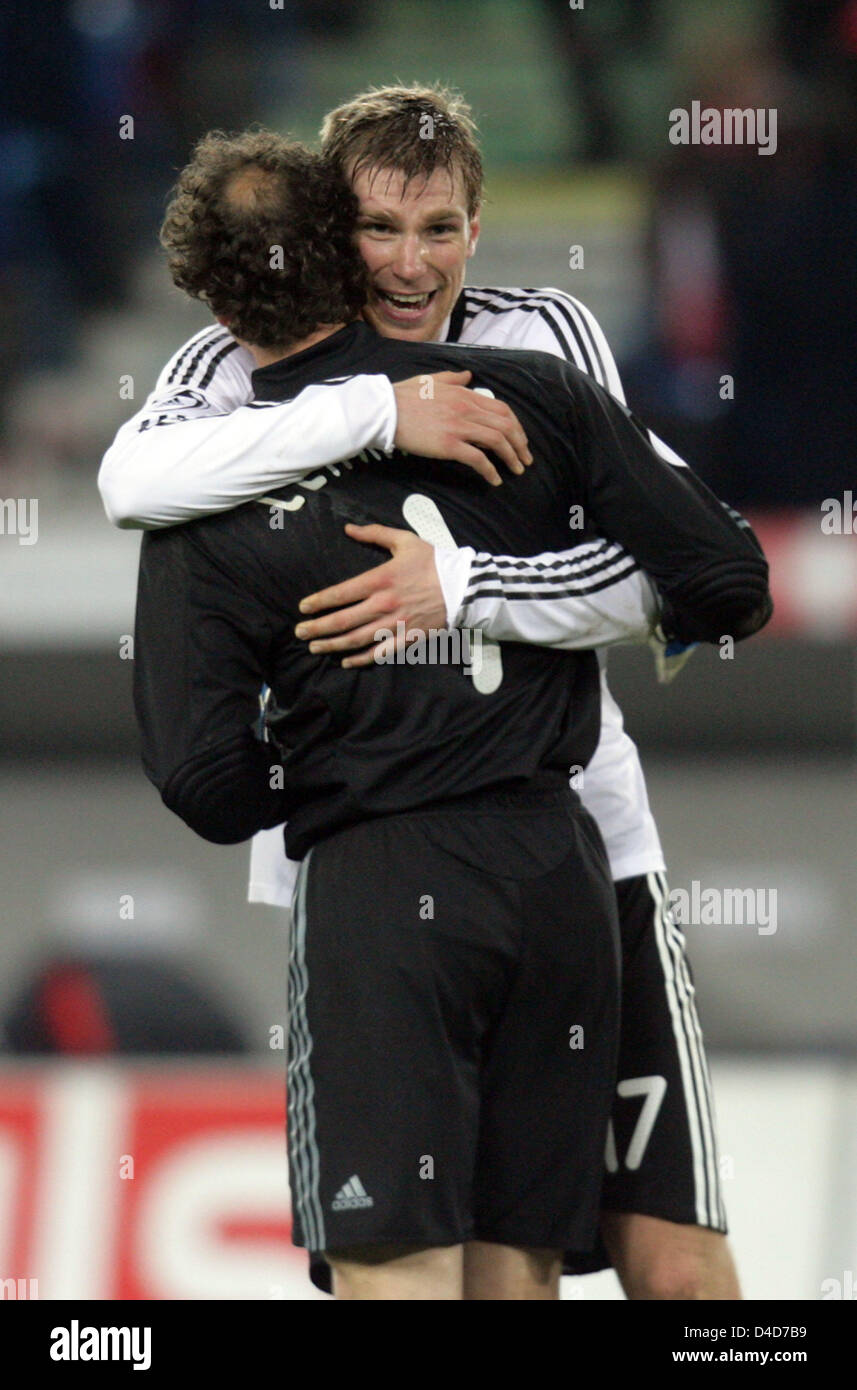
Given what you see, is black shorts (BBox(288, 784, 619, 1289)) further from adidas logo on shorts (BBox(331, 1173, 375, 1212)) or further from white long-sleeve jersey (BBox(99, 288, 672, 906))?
white long-sleeve jersey (BBox(99, 288, 672, 906))

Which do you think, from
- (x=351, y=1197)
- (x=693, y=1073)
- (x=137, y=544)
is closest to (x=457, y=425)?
(x=351, y=1197)

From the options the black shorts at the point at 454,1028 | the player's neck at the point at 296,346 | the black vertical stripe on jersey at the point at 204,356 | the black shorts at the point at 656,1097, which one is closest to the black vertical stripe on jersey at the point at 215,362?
the black vertical stripe on jersey at the point at 204,356

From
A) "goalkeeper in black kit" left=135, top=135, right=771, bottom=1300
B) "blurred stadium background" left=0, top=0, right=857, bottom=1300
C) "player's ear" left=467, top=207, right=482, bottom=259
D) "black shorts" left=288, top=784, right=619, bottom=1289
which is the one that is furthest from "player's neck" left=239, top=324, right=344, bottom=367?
"blurred stadium background" left=0, top=0, right=857, bottom=1300

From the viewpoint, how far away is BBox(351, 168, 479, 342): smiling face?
81.7 inches

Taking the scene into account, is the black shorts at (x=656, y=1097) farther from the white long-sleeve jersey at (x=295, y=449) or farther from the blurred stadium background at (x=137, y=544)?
the blurred stadium background at (x=137, y=544)

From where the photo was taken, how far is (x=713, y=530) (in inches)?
77.2

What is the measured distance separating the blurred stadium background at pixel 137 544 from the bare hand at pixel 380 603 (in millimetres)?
1786

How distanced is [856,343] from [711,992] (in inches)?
76.7

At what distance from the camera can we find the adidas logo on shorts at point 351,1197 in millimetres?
1894

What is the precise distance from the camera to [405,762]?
1928 mm

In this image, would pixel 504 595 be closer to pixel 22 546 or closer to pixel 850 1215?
pixel 850 1215

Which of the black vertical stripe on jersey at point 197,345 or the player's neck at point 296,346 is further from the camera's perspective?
the black vertical stripe on jersey at point 197,345

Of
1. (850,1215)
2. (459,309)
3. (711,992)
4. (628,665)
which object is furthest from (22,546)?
(459,309)

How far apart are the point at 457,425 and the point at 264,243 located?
0.26m
